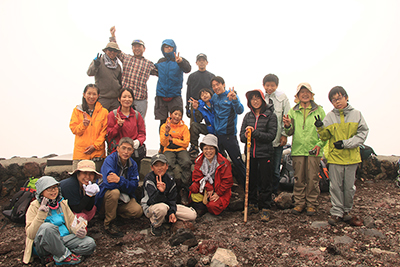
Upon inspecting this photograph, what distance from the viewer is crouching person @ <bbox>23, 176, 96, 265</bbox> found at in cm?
350

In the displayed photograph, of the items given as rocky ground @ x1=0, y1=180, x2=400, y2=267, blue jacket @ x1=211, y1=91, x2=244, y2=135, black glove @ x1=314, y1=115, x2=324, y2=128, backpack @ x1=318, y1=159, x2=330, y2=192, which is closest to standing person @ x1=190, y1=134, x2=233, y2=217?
rocky ground @ x1=0, y1=180, x2=400, y2=267

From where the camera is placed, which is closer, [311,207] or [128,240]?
[128,240]

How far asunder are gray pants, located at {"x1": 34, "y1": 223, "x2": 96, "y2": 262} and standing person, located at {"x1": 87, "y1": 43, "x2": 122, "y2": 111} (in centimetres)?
361

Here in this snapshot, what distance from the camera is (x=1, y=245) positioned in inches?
176

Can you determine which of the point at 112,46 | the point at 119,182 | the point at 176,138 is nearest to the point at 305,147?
the point at 176,138

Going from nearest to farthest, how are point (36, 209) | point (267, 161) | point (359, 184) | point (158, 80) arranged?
point (36, 209) < point (267, 161) < point (158, 80) < point (359, 184)

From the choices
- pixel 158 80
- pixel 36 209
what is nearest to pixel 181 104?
pixel 158 80

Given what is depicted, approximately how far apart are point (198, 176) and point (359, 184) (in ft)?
19.0

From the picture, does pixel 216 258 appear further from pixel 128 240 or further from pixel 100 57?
pixel 100 57

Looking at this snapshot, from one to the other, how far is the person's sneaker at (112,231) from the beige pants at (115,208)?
0.07 m

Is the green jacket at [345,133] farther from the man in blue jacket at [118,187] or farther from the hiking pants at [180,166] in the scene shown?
the man in blue jacket at [118,187]

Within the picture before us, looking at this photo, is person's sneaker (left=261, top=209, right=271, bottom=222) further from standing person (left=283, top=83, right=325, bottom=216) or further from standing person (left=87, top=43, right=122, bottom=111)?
standing person (left=87, top=43, right=122, bottom=111)

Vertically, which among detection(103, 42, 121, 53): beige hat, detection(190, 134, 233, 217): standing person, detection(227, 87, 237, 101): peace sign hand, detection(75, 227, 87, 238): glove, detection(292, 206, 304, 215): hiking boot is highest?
detection(103, 42, 121, 53): beige hat

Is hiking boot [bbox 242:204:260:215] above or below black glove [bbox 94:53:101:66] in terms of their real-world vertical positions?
below
